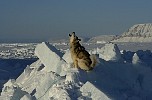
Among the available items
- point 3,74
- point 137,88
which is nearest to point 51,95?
point 137,88

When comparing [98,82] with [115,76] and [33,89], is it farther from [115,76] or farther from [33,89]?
[33,89]

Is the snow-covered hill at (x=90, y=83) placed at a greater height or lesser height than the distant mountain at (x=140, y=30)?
greater

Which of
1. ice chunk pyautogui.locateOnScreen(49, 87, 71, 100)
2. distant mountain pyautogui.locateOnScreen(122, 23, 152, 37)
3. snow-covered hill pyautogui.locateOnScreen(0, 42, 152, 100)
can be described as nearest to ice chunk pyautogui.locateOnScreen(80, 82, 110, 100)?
snow-covered hill pyautogui.locateOnScreen(0, 42, 152, 100)

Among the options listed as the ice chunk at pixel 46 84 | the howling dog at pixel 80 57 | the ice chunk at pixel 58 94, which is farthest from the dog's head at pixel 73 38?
the ice chunk at pixel 58 94

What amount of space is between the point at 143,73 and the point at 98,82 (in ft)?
6.40

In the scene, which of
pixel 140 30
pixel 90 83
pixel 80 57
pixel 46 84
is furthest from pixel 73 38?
pixel 140 30

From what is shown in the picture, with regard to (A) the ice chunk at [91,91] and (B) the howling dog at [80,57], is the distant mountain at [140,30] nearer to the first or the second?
(B) the howling dog at [80,57]

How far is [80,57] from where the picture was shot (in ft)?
30.6

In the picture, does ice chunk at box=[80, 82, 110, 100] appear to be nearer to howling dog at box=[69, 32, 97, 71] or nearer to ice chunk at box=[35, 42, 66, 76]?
howling dog at box=[69, 32, 97, 71]

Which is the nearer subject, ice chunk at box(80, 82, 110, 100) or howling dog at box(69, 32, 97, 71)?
ice chunk at box(80, 82, 110, 100)

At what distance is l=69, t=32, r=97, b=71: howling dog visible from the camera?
905cm

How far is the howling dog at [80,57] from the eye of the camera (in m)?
9.05

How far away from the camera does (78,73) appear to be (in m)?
8.36

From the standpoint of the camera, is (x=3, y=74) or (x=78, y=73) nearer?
(x=78, y=73)
